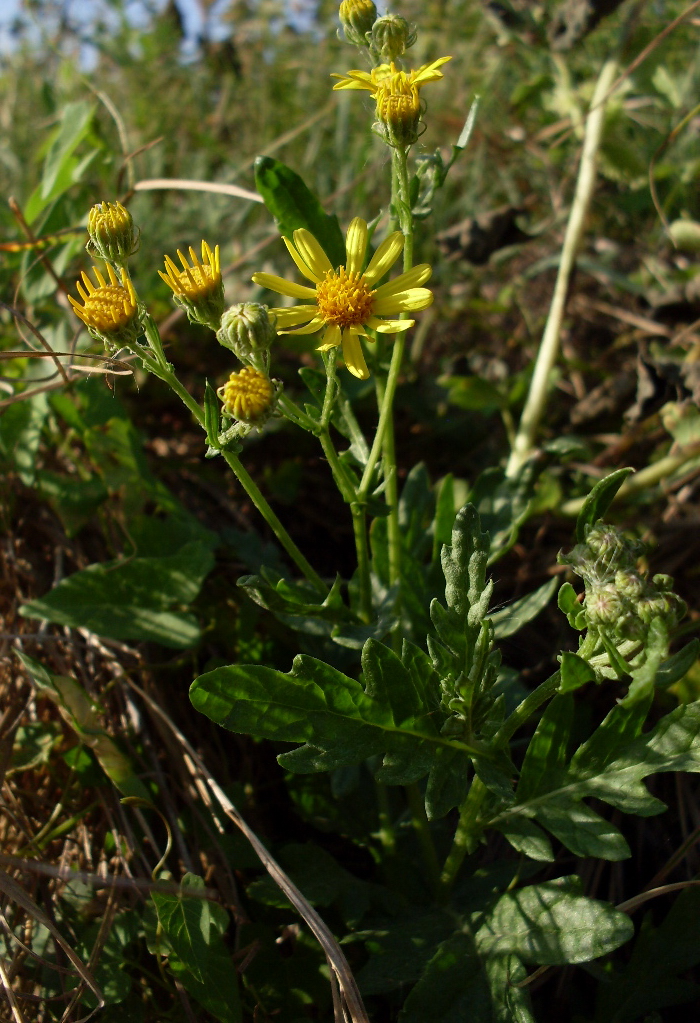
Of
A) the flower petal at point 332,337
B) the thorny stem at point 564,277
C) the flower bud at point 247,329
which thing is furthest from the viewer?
the thorny stem at point 564,277

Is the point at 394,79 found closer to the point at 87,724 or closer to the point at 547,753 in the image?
the point at 547,753

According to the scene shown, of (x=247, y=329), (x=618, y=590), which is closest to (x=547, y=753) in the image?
(x=618, y=590)

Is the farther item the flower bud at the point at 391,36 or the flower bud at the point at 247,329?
the flower bud at the point at 391,36

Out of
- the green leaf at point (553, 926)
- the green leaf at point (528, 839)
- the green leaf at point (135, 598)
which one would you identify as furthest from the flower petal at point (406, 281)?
the green leaf at point (553, 926)

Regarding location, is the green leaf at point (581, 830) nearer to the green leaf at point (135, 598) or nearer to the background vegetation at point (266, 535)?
the background vegetation at point (266, 535)

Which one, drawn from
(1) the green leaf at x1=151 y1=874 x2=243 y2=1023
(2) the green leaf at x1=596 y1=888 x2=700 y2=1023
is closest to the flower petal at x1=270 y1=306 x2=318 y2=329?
(1) the green leaf at x1=151 y1=874 x2=243 y2=1023

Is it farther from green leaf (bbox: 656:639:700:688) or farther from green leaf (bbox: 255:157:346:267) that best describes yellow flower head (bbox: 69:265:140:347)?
green leaf (bbox: 656:639:700:688)

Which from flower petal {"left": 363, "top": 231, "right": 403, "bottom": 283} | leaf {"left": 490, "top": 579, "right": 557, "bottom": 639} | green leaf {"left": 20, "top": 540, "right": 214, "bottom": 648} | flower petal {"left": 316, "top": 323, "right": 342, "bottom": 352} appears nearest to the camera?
flower petal {"left": 316, "top": 323, "right": 342, "bottom": 352}
